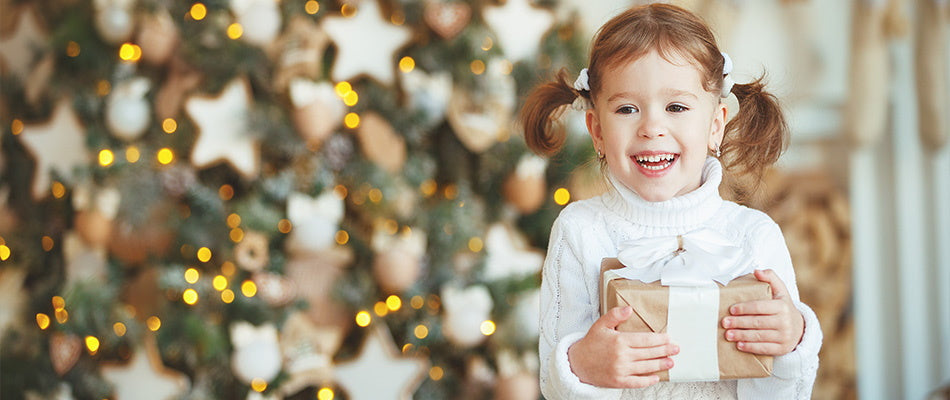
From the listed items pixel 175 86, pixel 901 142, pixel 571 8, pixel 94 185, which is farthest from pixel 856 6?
pixel 94 185

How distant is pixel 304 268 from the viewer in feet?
6.97

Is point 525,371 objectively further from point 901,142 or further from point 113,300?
point 901,142

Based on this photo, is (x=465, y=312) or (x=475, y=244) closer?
(x=465, y=312)

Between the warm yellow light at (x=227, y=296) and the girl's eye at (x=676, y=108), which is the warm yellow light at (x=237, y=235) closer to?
the warm yellow light at (x=227, y=296)

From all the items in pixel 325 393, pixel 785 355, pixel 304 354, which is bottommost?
pixel 325 393

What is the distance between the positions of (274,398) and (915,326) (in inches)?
72.9

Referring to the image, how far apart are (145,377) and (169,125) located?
2.06 feet

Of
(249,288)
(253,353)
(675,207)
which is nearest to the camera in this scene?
(675,207)

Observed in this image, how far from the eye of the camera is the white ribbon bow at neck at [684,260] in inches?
34.9

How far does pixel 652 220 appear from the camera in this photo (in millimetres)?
975

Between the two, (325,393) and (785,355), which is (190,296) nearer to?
(325,393)

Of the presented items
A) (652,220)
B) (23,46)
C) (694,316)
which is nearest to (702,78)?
(652,220)

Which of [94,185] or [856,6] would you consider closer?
[94,185]

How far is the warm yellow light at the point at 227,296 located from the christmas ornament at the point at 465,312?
1.68 ft
